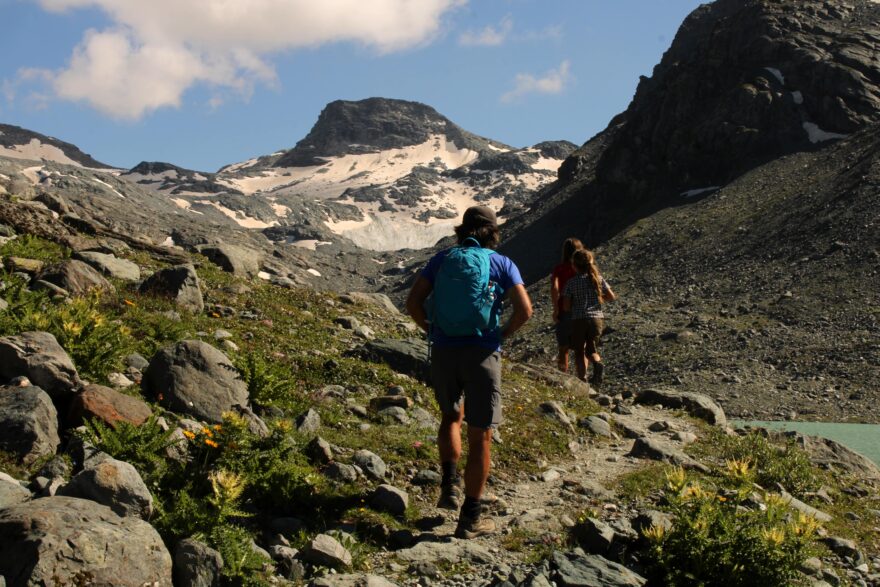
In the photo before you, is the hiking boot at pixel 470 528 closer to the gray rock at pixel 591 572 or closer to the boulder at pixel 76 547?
the gray rock at pixel 591 572

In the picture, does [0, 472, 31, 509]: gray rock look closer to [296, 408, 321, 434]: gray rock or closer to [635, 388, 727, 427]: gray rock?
[296, 408, 321, 434]: gray rock

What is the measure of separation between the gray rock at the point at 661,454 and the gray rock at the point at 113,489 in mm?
6859

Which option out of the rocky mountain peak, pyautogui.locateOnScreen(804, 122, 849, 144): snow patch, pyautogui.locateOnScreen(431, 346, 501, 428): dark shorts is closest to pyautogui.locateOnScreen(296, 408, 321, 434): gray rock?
pyautogui.locateOnScreen(431, 346, 501, 428): dark shorts

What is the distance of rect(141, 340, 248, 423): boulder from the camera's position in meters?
7.45

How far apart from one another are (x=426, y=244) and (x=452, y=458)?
19046 centimetres

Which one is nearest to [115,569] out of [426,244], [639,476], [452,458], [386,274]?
[452,458]

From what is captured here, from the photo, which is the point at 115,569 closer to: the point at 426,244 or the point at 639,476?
the point at 639,476

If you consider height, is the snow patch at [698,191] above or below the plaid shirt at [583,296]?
above

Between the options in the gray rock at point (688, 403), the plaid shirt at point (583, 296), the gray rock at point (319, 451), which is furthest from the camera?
the gray rock at point (688, 403)

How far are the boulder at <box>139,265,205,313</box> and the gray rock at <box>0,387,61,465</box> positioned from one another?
6.45m

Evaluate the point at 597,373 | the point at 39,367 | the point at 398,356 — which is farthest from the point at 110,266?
the point at 597,373

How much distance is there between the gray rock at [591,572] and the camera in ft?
16.9

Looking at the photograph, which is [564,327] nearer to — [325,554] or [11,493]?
[325,554]

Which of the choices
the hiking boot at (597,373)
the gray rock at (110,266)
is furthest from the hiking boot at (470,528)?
the gray rock at (110,266)
